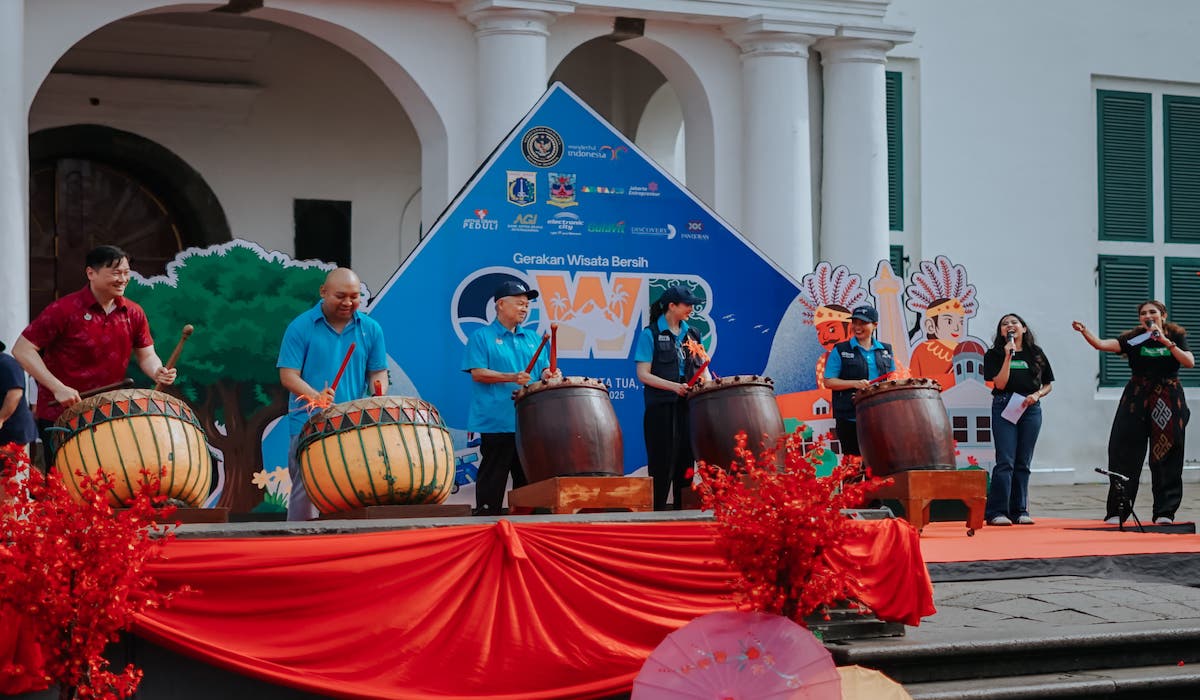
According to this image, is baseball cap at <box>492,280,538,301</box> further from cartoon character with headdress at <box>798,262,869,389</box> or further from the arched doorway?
the arched doorway

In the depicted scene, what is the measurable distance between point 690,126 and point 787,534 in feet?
24.9

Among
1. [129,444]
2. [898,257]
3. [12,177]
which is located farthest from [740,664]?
[898,257]

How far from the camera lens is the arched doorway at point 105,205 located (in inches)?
547

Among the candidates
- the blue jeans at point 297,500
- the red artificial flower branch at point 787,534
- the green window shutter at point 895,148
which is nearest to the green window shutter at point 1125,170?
the green window shutter at point 895,148

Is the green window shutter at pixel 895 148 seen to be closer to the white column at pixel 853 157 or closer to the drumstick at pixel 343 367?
the white column at pixel 853 157

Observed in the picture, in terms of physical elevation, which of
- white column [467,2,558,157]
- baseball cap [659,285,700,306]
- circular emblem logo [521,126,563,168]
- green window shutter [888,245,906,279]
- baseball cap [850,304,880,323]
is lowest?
baseball cap [850,304,880,323]

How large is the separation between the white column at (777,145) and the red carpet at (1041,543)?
267cm

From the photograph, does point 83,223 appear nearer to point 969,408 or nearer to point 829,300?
point 829,300

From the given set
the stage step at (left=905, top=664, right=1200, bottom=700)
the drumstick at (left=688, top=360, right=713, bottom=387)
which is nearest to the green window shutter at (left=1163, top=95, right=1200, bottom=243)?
the drumstick at (left=688, top=360, right=713, bottom=387)

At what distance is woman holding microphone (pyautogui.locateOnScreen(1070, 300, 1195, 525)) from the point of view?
1138 cm

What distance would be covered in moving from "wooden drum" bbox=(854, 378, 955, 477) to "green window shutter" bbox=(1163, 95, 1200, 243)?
7.55 metres

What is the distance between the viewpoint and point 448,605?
22.3ft

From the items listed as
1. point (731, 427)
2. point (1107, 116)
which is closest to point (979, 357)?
point (731, 427)

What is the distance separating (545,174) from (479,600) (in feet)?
15.1
